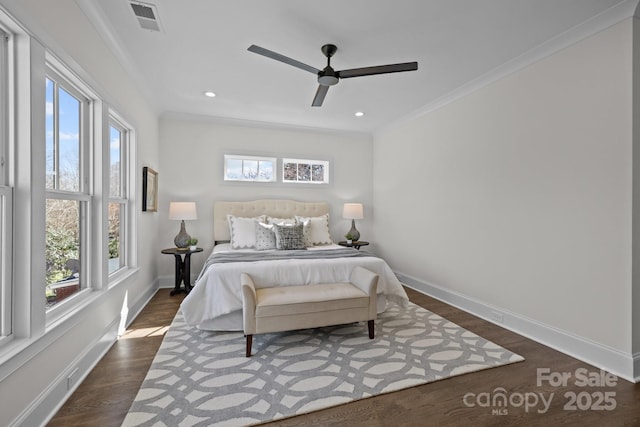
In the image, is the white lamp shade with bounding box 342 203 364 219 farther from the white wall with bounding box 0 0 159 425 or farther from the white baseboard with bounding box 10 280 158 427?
the white baseboard with bounding box 10 280 158 427

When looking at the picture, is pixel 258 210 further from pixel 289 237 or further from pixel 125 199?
pixel 125 199

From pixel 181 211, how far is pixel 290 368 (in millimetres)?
2995

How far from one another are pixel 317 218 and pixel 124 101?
3043 mm

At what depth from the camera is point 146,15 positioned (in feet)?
7.79

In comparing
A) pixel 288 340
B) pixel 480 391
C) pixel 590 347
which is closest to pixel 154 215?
pixel 288 340

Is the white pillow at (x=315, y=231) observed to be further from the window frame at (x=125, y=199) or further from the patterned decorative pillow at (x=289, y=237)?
the window frame at (x=125, y=199)

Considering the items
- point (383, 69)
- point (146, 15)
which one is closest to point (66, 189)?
point (146, 15)

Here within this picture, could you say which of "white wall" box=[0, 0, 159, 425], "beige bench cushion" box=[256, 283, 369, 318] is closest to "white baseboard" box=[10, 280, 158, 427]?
"white wall" box=[0, 0, 159, 425]

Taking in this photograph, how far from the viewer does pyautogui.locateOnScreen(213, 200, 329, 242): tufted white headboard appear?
4.96 m

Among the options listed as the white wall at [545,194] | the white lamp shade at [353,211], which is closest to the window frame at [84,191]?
the white lamp shade at [353,211]

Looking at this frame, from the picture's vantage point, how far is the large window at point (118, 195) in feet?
10.3

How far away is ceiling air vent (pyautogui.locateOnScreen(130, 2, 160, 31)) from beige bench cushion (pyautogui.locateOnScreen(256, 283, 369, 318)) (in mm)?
2425

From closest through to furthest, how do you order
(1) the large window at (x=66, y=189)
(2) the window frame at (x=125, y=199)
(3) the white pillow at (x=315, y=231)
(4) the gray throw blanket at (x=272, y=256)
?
1. (1) the large window at (x=66, y=189)
2. (4) the gray throw blanket at (x=272, y=256)
3. (2) the window frame at (x=125, y=199)
4. (3) the white pillow at (x=315, y=231)

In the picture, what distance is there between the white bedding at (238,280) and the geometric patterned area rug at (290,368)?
207mm
